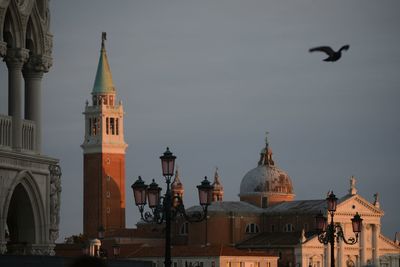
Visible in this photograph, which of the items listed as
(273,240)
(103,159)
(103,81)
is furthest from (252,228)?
(103,81)

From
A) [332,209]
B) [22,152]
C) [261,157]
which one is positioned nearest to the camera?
[22,152]

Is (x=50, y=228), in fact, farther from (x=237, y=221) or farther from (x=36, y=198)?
(x=237, y=221)

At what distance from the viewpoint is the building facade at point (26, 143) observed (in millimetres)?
21766

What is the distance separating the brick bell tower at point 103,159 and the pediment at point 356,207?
20.6 m

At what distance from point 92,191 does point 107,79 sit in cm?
1071

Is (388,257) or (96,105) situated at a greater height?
(96,105)

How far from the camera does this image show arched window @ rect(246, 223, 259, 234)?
133 m

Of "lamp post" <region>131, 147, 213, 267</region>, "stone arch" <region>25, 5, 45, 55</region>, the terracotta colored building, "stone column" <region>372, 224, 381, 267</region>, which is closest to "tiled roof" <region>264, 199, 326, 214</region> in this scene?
"stone column" <region>372, 224, 381, 267</region>

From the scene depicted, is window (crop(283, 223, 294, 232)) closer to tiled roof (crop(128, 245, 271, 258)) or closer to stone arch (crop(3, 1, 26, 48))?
tiled roof (crop(128, 245, 271, 258))

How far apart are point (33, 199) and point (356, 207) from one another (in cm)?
10553

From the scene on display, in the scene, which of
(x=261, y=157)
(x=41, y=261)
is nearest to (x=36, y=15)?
(x=41, y=261)

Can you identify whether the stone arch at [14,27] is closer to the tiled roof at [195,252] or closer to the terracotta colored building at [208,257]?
the terracotta colored building at [208,257]

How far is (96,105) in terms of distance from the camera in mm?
137625

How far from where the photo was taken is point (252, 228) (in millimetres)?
134000
